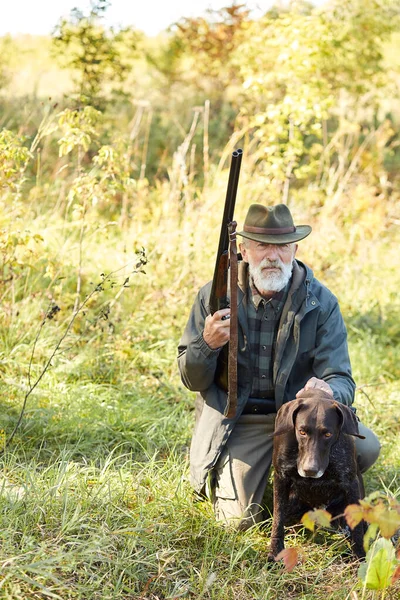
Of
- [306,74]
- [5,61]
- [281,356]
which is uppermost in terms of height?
[5,61]

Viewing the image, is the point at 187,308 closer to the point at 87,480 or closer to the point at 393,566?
the point at 87,480

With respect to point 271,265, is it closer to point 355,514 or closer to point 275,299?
point 275,299

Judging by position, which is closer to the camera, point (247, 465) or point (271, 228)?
point (271, 228)

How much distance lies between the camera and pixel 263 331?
3895 mm

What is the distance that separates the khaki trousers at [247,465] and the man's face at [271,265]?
689 mm

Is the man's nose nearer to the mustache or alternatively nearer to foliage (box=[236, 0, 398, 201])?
the mustache

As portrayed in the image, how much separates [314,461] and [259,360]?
84 cm

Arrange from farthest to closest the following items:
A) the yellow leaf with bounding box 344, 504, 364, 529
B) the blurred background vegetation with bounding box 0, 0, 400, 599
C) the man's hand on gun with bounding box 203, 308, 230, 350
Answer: the blurred background vegetation with bounding box 0, 0, 400, 599, the man's hand on gun with bounding box 203, 308, 230, 350, the yellow leaf with bounding box 344, 504, 364, 529

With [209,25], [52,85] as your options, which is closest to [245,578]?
[209,25]

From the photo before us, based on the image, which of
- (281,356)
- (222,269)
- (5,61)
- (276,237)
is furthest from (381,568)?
(5,61)

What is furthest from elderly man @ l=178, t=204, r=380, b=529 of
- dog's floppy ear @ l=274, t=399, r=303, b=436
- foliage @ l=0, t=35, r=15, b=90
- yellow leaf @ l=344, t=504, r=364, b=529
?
foliage @ l=0, t=35, r=15, b=90

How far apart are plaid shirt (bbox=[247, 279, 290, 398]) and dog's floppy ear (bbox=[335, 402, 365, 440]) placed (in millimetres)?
705

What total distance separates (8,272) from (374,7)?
24.0ft

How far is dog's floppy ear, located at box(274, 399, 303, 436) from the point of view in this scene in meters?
3.25
